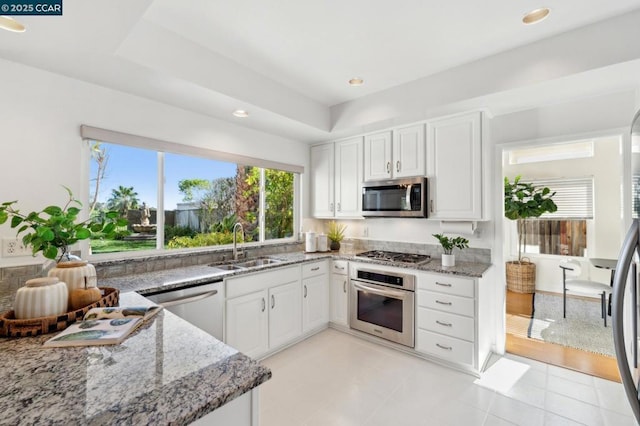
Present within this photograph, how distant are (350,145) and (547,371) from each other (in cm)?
294

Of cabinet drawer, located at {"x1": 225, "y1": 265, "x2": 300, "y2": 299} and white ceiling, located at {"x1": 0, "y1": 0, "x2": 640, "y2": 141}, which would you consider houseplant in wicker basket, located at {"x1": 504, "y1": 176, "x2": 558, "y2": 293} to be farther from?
cabinet drawer, located at {"x1": 225, "y1": 265, "x2": 300, "y2": 299}

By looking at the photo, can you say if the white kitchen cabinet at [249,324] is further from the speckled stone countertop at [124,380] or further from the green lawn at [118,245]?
the speckled stone countertop at [124,380]

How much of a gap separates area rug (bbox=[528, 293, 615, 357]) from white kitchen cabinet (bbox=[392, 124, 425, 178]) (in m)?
2.29

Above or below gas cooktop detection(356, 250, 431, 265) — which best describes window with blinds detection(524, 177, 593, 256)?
above

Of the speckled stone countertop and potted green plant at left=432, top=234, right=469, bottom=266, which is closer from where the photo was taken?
the speckled stone countertop

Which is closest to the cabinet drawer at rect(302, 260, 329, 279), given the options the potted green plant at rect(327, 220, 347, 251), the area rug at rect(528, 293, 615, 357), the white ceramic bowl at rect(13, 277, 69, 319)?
the potted green plant at rect(327, 220, 347, 251)

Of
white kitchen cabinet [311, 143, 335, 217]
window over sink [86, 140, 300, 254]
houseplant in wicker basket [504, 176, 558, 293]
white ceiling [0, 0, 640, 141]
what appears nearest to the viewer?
white ceiling [0, 0, 640, 141]

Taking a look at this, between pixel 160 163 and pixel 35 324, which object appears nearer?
pixel 35 324

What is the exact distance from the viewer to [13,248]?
1.85 meters

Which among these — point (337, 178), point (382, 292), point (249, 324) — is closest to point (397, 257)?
point (382, 292)

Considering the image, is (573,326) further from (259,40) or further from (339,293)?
(259,40)

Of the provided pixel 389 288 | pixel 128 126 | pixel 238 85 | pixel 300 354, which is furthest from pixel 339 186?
pixel 128 126

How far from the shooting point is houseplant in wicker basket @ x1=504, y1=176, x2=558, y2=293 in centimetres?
441

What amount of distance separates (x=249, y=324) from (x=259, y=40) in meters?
2.33
